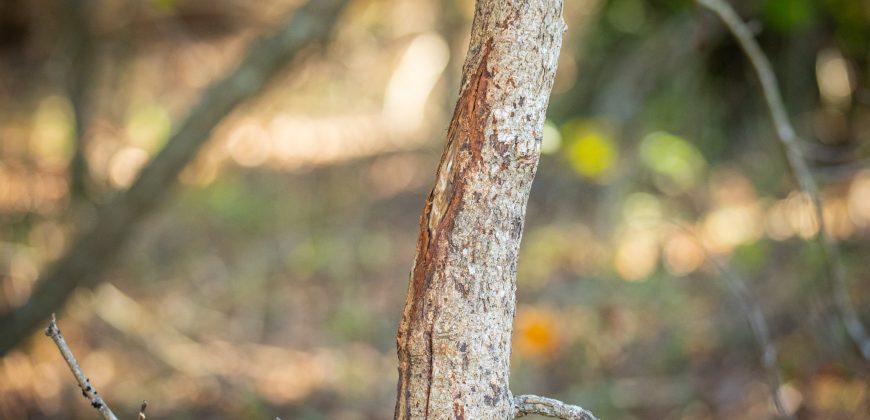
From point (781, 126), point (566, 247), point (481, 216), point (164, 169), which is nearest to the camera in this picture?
point (481, 216)

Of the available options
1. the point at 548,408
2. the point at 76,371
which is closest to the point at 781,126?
the point at 548,408

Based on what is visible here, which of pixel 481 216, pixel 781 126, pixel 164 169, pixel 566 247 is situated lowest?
pixel 481 216

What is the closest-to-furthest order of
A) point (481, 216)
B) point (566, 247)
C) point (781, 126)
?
1. point (481, 216)
2. point (781, 126)
3. point (566, 247)

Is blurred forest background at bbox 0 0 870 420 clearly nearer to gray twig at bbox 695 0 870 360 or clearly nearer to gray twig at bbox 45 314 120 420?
gray twig at bbox 695 0 870 360

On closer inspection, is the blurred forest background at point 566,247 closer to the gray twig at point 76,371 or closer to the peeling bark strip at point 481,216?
the peeling bark strip at point 481,216

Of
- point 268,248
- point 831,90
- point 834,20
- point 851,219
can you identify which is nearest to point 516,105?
point 834,20

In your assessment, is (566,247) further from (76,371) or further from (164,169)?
(76,371)

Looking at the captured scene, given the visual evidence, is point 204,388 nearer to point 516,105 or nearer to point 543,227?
point 543,227
